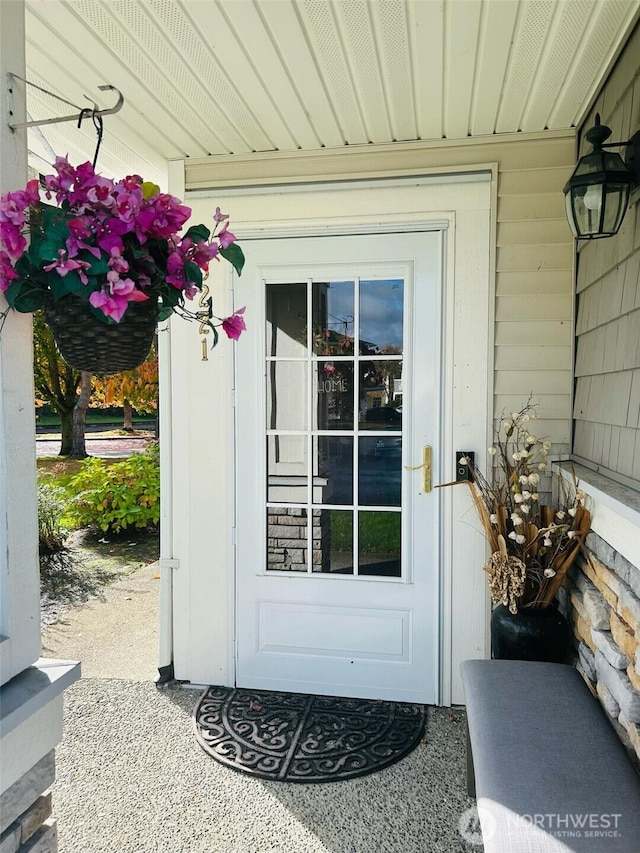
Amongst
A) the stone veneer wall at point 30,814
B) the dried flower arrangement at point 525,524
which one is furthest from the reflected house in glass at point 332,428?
the stone veneer wall at point 30,814

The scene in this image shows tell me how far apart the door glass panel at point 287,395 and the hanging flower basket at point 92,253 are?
1.48m

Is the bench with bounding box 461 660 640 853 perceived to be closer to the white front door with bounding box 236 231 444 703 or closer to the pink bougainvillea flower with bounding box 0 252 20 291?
the white front door with bounding box 236 231 444 703

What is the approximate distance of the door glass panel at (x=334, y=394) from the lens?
2.74 m

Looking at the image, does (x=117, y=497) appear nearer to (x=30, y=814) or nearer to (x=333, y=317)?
(x=333, y=317)

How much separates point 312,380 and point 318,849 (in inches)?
71.1

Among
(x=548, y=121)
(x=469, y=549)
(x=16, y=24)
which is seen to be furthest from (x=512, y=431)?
(x=16, y=24)

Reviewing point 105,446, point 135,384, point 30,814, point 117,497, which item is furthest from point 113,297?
point 105,446

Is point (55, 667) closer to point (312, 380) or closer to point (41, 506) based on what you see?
point (312, 380)

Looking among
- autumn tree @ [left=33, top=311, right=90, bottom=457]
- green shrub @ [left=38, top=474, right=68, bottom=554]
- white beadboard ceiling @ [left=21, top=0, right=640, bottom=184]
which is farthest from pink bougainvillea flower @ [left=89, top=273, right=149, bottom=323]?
autumn tree @ [left=33, top=311, right=90, bottom=457]

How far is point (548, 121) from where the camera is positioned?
239 centimetres

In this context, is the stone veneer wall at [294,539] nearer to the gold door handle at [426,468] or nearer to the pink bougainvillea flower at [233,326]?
the gold door handle at [426,468]

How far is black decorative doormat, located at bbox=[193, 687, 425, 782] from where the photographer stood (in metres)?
2.25

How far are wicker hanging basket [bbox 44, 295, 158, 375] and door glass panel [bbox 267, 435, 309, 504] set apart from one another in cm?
141

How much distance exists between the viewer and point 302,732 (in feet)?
8.14
